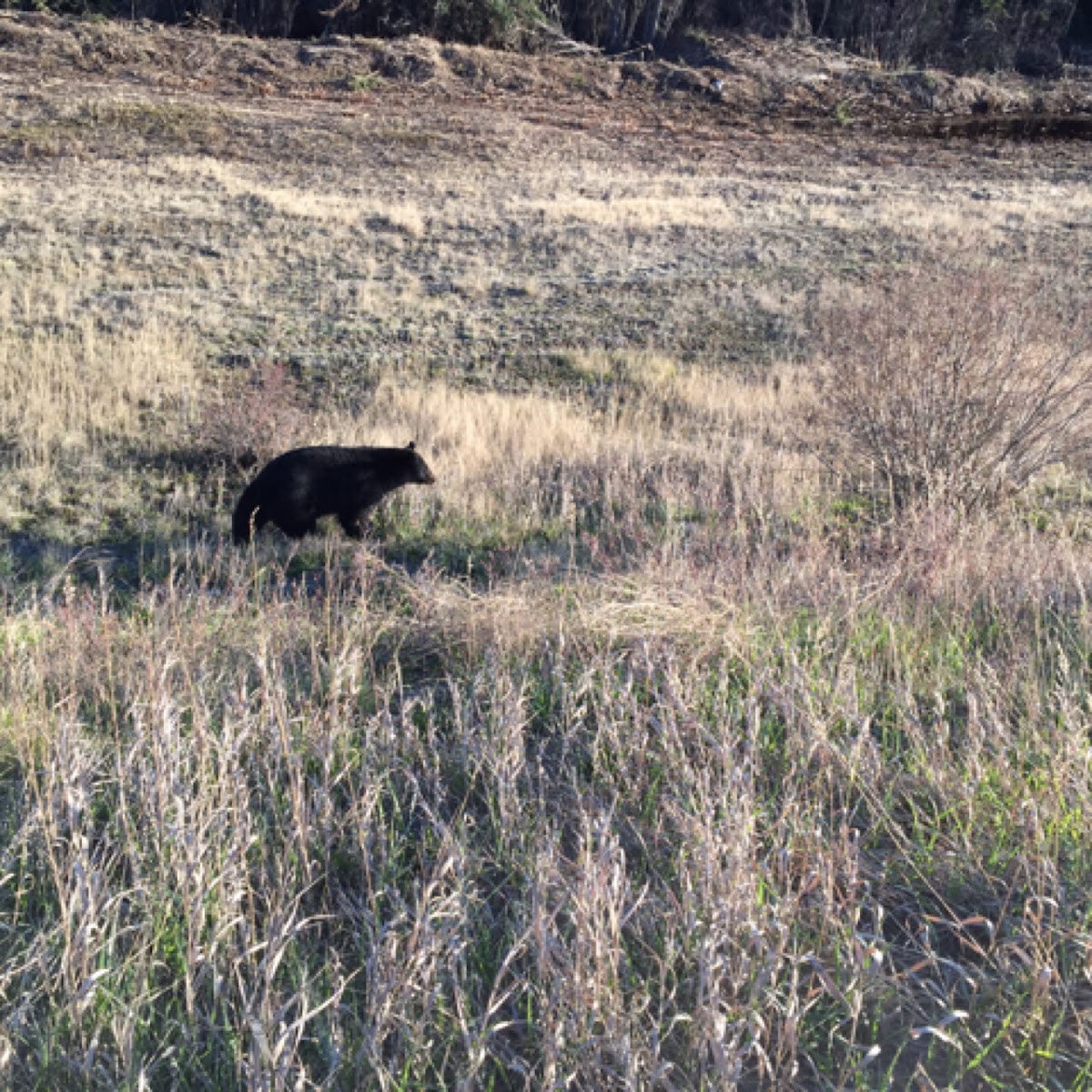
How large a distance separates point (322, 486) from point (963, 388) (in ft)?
13.1

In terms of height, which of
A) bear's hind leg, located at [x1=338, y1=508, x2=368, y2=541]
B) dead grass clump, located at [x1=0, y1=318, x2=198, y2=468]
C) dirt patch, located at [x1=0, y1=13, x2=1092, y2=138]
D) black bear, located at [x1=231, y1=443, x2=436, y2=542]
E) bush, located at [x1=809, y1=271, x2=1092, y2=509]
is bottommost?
dead grass clump, located at [x1=0, y1=318, x2=198, y2=468]

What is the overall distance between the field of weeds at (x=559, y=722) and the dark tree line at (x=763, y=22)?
96.0 feet

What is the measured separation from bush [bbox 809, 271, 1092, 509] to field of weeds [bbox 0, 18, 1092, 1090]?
3 cm

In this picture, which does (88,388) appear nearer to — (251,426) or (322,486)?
(251,426)

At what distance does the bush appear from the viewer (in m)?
6.57

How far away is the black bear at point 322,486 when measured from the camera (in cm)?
673

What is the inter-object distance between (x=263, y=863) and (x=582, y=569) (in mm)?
3152

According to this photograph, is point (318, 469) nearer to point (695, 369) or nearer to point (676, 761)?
point (676, 761)

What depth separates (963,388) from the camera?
262 inches

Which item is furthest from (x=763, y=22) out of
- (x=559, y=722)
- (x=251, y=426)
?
(x=559, y=722)

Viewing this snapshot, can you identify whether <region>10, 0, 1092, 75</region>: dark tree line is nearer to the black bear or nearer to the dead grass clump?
the dead grass clump

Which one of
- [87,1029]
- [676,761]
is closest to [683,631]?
[676,761]

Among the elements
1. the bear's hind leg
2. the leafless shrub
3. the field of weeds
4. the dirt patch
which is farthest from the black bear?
the dirt patch

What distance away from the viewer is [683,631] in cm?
419
